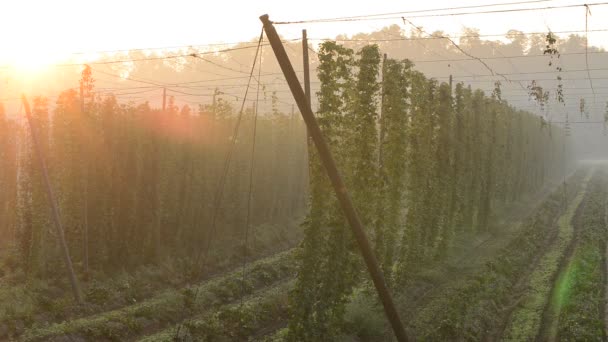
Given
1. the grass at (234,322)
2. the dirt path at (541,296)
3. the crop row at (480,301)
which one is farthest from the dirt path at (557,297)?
the grass at (234,322)

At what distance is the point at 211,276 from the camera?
2955 centimetres

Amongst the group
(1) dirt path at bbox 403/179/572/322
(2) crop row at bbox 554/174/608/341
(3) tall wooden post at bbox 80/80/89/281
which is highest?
(3) tall wooden post at bbox 80/80/89/281

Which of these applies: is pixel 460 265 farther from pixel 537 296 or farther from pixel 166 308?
pixel 166 308

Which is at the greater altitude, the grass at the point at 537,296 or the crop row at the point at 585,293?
the crop row at the point at 585,293

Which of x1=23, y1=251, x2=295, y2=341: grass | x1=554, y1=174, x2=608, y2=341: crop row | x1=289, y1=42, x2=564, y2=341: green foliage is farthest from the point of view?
x1=554, y1=174, x2=608, y2=341: crop row

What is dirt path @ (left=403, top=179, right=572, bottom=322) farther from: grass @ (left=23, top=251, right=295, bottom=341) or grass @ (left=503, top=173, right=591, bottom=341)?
grass @ (left=23, top=251, right=295, bottom=341)

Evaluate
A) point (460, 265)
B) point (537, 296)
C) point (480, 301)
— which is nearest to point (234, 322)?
point (480, 301)

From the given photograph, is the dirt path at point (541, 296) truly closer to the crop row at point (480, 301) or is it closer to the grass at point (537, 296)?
the grass at point (537, 296)

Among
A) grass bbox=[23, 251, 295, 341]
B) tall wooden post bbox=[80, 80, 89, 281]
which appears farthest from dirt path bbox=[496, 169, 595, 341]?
tall wooden post bbox=[80, 80, 89, 281]

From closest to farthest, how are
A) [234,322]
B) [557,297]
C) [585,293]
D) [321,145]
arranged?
1. [321,145]
2. [234,322]
3. [585,293]
4. [557,297]

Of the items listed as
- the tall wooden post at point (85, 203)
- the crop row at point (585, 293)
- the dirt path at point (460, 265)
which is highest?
the tall wooden post at point (85, 203)

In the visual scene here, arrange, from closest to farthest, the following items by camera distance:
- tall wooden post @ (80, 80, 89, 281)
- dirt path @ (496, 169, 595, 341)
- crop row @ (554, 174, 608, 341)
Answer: crop row @ (554, 174, 608, 341) < dirt path @ (496, 169, 595, 341) < tall wooden post @ (80, 80, 89, 281)

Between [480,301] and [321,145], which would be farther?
[480,301]

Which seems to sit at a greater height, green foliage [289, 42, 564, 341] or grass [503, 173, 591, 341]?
green foliage [289, 42, 564, 341]
